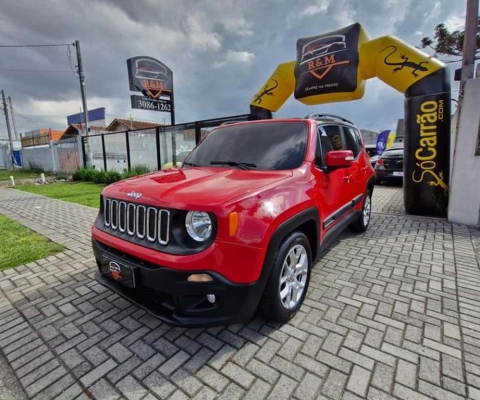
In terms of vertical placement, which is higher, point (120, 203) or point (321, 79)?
point (321, 79)

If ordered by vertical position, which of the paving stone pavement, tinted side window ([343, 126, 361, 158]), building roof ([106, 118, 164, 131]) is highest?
building roof ([106, 118, 164, 131])

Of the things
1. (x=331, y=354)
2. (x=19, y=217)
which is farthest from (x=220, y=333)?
(x=19, y=217)

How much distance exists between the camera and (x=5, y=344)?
2250mm

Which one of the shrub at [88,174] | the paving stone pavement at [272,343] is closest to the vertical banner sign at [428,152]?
the paving stone pavement at [272,343]

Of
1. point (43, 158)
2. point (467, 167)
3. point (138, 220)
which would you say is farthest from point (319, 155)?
point (43, 158)

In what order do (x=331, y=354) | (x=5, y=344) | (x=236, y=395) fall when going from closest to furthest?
(x=236, y=395) < (x=331, y=354) < (x=5, y=344)

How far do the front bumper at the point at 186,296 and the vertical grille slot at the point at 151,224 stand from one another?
0.19 meters

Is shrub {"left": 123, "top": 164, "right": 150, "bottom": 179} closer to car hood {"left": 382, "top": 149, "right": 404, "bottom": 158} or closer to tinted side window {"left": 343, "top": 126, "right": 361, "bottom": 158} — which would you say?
tinted side window {"left": 343, "top": 126, "right": 361, "bottom": 158}

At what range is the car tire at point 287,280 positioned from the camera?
2.16 meters

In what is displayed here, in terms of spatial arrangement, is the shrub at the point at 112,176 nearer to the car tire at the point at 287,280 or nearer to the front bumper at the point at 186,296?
the front bumper at the point at 186,296

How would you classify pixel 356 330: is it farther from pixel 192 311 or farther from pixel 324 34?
pixel 324 34

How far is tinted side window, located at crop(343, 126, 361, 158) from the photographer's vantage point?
4134 mm

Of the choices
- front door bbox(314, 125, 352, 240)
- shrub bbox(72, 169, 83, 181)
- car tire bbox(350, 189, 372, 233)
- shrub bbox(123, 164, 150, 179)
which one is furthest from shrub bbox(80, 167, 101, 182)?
front door bbox(314, 125, 352, 240)

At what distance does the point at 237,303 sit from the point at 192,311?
319 mm
